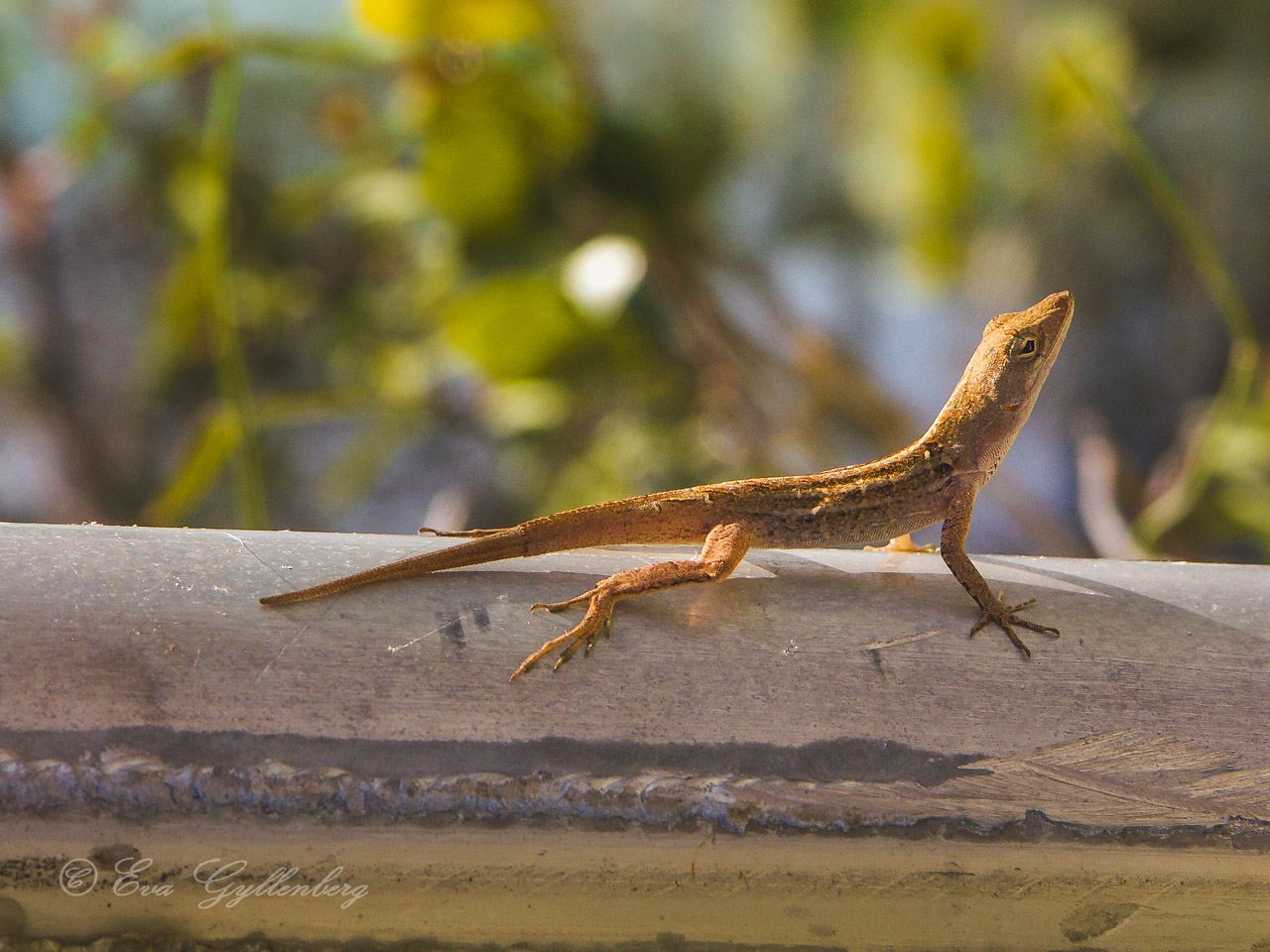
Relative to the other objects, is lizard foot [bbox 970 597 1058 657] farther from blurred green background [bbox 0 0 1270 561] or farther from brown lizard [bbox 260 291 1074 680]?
blurred green background [bbox 0 0 1270 561]

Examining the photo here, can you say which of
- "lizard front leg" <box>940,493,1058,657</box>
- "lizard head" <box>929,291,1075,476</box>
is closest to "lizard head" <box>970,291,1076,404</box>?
"lizard head" <box>929,291,1075,476</box>

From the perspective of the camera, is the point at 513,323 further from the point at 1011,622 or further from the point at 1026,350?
the point at 1011,622

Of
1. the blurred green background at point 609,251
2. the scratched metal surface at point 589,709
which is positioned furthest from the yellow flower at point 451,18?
the scratched metal surface at point 589,709

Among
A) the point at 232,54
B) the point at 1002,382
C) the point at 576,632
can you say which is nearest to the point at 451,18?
the point at 232,54

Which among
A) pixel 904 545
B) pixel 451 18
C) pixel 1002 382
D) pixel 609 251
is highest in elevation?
pixel 451 18

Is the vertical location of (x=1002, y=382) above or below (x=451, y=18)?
below

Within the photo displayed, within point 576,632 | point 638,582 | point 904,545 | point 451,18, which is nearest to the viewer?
point 576,632

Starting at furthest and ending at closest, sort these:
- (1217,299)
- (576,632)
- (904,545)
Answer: (1217,299), (904,545), (576,632)
